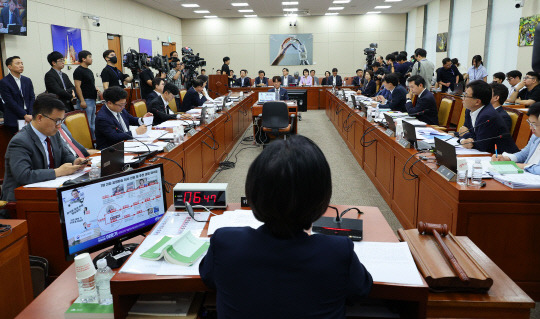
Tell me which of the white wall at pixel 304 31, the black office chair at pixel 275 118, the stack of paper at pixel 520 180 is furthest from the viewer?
the white wall at pixel 304 31

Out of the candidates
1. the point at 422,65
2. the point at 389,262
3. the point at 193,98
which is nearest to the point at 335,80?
the point at 422,65

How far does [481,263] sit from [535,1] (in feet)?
24.5

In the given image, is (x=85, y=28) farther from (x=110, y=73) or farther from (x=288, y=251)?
(x=288, y=251)

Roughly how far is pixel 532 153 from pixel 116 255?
259 cm

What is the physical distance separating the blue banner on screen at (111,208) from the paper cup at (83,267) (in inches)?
4.1

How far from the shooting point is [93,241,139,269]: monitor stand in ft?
4.99

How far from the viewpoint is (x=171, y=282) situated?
125 cm

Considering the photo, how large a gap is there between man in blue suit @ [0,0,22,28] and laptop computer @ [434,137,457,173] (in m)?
6.00

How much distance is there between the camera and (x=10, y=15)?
5.80 m

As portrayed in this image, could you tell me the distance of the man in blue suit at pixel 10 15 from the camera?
5652 mm

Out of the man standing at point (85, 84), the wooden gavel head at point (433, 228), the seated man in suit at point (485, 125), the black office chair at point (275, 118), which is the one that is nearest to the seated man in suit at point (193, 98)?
the black office chair at point (275, 118)

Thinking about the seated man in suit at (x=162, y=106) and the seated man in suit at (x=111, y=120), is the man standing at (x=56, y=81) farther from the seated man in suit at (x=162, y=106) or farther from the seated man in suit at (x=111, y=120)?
the seated man in suit at (x=111, y=120)

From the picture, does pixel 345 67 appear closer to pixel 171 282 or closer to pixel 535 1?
pixel 535 1

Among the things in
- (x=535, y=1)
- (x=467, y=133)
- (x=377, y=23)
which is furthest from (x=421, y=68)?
(x=377, y=23)
